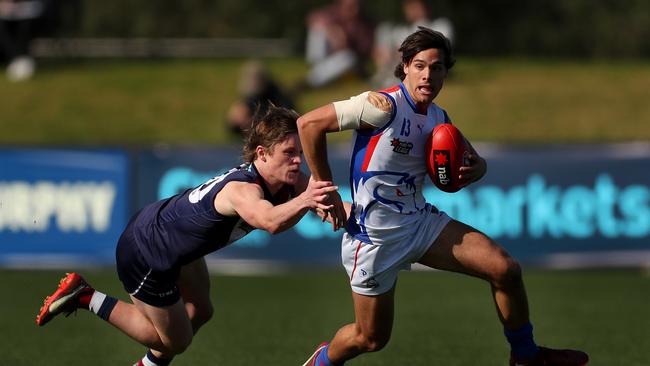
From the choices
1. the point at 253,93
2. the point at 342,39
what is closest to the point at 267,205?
the point at 253,93

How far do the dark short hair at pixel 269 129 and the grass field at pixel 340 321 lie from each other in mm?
1758

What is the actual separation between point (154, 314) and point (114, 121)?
11.6 metres

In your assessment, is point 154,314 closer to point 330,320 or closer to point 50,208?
point 330,320

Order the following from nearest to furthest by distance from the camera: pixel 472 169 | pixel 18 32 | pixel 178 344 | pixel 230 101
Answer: pixel 472 169 < pixel 178 344 < pixel 230 101 < pixel 18 32

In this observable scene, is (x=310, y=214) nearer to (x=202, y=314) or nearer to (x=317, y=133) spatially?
(x=202, y=314)

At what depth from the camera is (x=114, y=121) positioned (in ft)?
57.9

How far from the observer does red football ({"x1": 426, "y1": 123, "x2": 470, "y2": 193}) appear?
6.11 metres

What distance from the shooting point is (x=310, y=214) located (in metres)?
12.5

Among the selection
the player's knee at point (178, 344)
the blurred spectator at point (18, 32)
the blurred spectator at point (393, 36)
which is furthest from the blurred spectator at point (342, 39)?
the player's knee at point (178, 344)

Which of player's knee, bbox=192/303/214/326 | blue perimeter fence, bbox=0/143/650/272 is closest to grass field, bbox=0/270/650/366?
blue perimeter fence, bbox=0/143/650/272

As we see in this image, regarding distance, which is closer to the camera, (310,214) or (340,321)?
(340,321)

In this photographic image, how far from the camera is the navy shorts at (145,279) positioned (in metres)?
6.32

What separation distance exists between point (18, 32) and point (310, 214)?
8.08 meters

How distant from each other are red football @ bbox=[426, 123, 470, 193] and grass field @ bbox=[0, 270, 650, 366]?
157 cm
